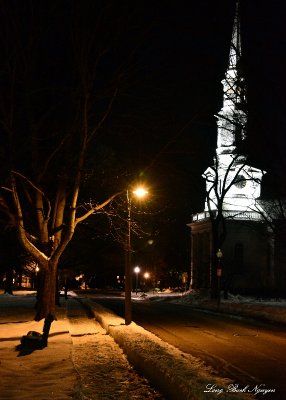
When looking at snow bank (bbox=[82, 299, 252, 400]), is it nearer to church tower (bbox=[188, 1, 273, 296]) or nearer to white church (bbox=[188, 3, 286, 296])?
white church (bbox=[188, 3, 286, 296])

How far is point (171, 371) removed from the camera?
989 cm

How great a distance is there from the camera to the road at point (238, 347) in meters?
11.4

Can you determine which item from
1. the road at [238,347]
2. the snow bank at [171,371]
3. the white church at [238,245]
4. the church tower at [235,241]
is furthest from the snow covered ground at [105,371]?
the church tower at [235,241]

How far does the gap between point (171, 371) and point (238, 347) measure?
24.1 ft

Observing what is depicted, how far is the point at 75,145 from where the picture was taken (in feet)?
95.9

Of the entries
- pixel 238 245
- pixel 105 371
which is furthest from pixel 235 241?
Result: pixel 105 371

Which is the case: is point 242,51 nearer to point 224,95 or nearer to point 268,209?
point 224,95

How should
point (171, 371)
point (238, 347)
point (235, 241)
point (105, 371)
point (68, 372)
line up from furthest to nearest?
point (235, 241) → point (238, 347) → point (105, 371) → point (68, 372) → point (171, 371)

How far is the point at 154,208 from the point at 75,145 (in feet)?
54.5

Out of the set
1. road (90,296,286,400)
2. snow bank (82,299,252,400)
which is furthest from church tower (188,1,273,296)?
snow bank (82,299,252,400)

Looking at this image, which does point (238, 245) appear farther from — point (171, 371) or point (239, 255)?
point (171, 371)

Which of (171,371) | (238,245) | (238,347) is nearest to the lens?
(171,371)

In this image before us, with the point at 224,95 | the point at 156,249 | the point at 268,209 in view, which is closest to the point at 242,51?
the point at 224,95

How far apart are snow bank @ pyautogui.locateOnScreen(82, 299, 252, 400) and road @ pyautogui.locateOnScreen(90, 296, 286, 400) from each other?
32.3 inches
